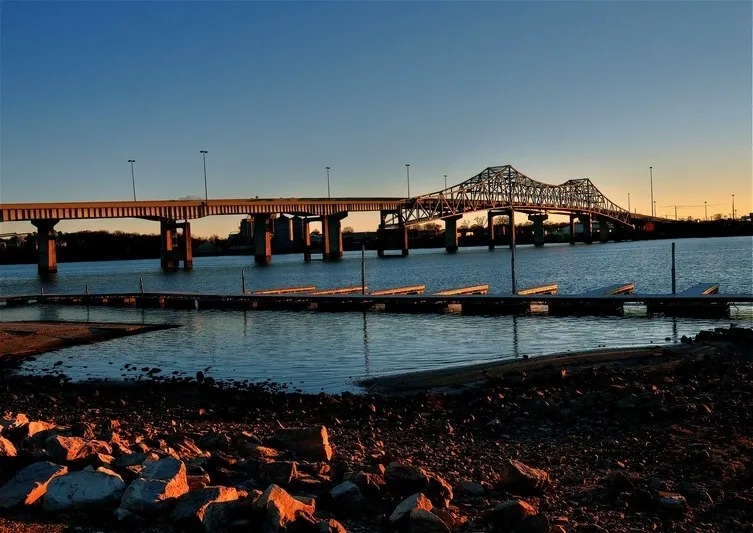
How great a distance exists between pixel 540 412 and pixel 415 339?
10676mm

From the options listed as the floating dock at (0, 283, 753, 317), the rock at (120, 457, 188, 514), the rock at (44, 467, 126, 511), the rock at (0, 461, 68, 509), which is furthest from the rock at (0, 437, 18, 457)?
the floating dock at (0, 283, 753, 317)

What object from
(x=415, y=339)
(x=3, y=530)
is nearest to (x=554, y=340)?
(x=415, y=339)

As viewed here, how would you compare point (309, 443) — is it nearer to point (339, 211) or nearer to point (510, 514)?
point (510, 514)

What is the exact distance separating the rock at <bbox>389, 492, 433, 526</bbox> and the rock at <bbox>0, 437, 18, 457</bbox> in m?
3.60

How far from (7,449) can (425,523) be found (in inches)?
155

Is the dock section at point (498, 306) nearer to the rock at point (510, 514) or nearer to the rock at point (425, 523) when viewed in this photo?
the rock at point (510, 514)

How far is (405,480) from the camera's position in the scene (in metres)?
5.86

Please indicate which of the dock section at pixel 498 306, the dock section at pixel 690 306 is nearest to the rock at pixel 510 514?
the dock section at pixel 690 306

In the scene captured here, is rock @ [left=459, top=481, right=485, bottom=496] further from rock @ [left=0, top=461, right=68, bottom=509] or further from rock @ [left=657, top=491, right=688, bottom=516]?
rock @ [left=0, top=461, right=68, bottom=509]

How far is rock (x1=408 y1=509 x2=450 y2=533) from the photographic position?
502 cm

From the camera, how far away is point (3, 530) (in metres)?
4.97

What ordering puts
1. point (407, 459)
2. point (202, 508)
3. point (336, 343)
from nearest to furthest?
1. point (202, 508)
2. point (407, 459)
3. point (336, 343)

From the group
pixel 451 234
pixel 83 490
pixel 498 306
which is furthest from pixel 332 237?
pixel 83 490

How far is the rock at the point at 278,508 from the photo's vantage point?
486 cm
